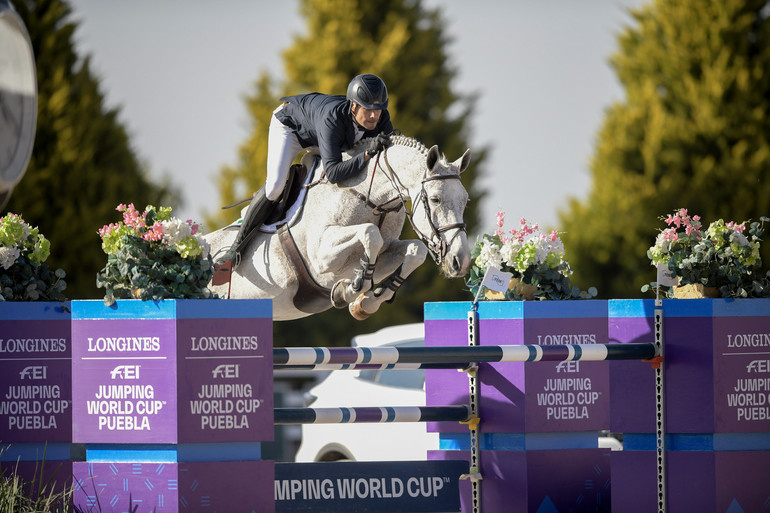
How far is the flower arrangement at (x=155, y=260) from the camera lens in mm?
4844

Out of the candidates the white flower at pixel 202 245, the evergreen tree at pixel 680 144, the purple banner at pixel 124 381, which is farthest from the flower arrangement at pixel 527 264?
the evergreen tree at pixel 680 144

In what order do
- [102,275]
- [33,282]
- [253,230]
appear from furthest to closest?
[253,230] < [33,282] < [102,275]

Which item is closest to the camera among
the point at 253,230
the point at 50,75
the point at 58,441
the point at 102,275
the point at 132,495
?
the point at 132,495

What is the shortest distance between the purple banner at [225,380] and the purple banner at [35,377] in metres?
1.21

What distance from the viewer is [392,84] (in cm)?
1575

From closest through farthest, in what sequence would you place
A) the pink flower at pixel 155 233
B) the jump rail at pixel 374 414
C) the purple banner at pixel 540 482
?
the pink flower at pixel 155 233
the jump rail at pixel 374 414
the purple banner at pixel 540 482

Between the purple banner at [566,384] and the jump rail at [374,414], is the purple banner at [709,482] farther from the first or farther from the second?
the jump rail at [374,414]

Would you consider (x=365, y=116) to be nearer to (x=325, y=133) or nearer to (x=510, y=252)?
(x=325, y=133)

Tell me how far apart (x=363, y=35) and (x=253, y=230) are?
9167 millimetres

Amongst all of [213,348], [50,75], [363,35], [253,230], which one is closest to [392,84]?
[363,35]

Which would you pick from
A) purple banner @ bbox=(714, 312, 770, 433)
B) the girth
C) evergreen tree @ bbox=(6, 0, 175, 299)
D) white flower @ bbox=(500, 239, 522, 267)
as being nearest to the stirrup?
the girth

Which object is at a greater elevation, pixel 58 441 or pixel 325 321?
pixel 325 321

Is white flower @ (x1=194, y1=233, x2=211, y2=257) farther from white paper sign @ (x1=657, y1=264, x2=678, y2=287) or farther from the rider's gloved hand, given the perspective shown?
white paper sign @ (x1=657, y1=264, x2=678, y2=287)

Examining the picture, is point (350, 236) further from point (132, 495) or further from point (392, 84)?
point (392, 84)
